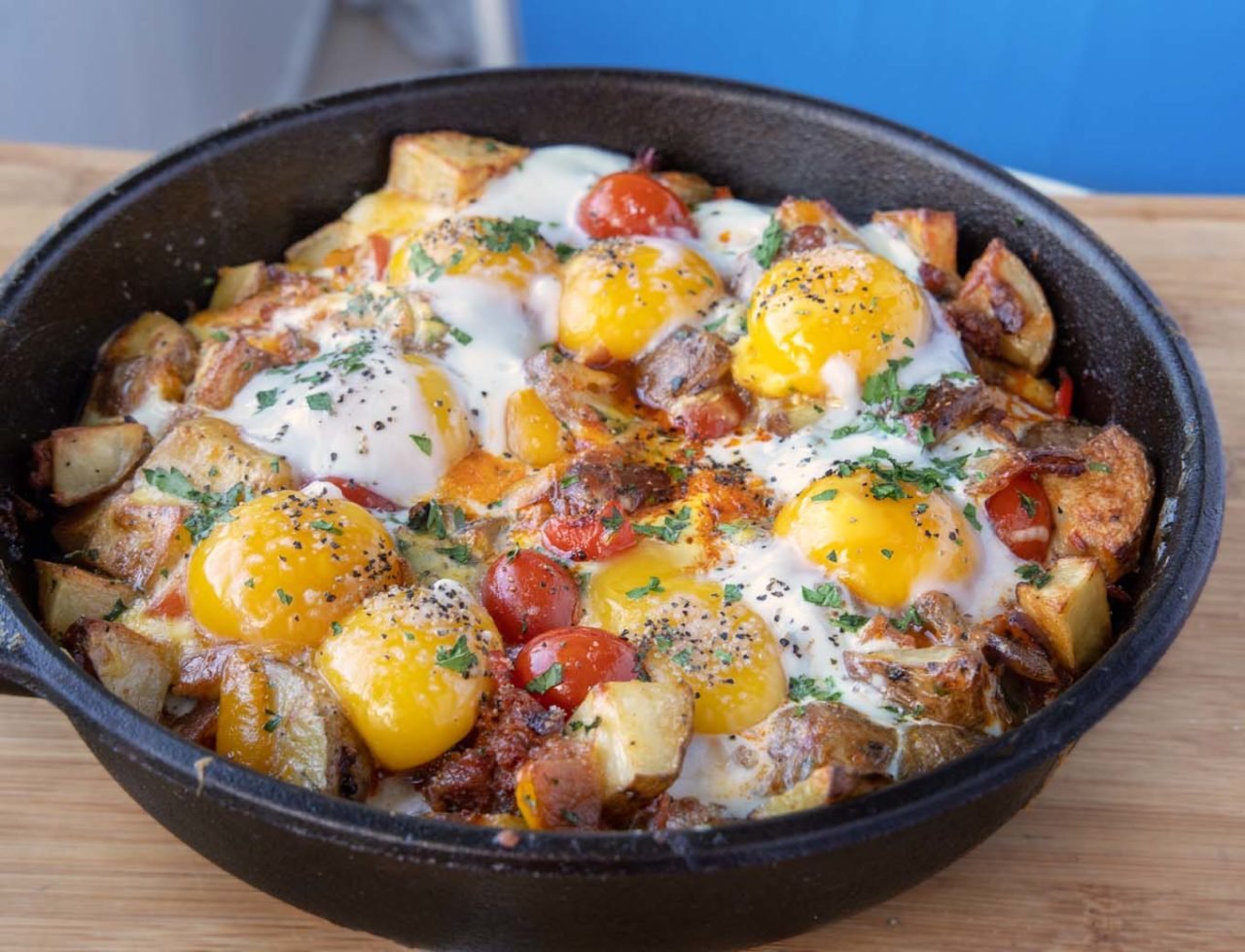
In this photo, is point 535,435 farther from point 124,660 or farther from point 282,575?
point 124,660

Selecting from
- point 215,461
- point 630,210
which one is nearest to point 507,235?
point 630,210

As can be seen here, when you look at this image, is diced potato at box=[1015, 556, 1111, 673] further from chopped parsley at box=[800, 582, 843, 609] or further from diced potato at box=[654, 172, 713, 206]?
diced potato at box=[654, 172, 713, 206]

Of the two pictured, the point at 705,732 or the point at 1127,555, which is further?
the point at 1127,555

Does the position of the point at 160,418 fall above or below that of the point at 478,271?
below

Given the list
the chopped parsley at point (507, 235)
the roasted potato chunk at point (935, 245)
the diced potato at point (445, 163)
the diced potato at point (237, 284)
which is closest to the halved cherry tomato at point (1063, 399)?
the roasted potato chunk at point (935, 245)

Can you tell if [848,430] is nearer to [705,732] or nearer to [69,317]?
[705,732]

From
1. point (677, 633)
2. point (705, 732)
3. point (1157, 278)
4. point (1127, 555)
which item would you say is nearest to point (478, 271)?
point (677, 633)

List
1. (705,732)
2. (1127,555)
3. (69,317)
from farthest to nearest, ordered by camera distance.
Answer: (69,317) < (1127,555) < (705,732)

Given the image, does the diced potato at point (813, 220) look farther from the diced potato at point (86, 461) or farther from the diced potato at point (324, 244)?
the diced potato at point (86, 461)
